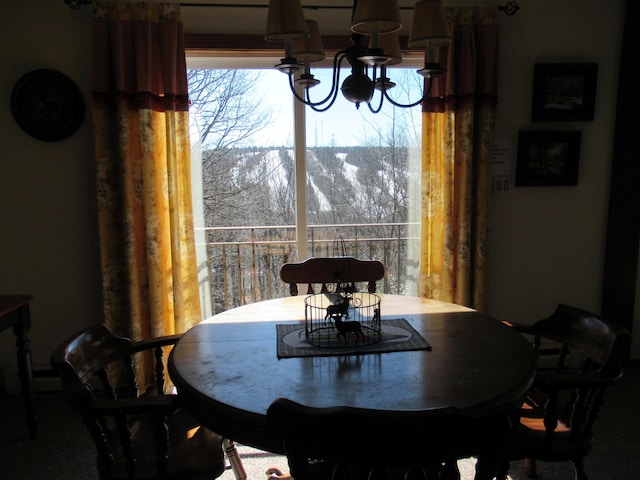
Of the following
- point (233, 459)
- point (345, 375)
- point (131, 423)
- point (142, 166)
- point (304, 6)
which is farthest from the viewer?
point (304, 6)

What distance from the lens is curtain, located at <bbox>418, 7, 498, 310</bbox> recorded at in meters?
2.94

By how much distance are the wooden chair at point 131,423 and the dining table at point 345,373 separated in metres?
0.15

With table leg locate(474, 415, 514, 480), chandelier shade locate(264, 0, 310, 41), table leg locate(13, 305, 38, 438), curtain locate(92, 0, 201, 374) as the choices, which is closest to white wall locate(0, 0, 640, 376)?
curtain locate(92, 0, 201, 374)

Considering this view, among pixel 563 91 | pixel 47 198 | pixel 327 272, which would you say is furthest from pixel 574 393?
pixel 47 198

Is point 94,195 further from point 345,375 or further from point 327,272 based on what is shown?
point 345,375

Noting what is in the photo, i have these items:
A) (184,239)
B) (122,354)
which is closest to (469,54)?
(184,239)

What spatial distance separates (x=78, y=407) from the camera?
1.39 m

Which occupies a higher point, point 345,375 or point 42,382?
point 345,375

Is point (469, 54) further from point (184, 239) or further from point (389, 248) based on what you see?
point (184, 239)

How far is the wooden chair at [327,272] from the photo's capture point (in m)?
2.50

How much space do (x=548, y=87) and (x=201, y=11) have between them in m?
2.25

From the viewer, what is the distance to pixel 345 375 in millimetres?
1436

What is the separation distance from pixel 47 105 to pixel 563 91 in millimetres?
3232

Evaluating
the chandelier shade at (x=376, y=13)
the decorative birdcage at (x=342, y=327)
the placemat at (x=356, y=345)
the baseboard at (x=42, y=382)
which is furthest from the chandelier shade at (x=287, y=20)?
the baseboard at (x=42, y=382)
